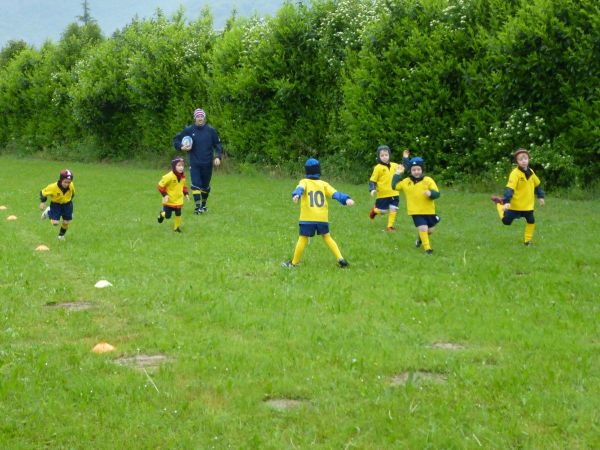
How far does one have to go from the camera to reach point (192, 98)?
119 feet

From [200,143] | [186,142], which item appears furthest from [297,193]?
[200,143]

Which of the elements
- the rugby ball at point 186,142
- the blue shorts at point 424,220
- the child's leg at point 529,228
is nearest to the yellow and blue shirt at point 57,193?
the rugby ball at point 186,142

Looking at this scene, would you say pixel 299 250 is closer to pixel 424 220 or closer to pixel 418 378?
pixel 424 220

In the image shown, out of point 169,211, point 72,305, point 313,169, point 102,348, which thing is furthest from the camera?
point 169,211

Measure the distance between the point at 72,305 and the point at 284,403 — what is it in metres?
4.46

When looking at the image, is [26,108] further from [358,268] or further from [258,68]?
[358,268]

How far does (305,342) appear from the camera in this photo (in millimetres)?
8211

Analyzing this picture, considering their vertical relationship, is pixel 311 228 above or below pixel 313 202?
below

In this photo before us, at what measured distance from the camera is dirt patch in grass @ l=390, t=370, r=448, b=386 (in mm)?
6992

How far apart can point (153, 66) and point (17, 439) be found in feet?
108

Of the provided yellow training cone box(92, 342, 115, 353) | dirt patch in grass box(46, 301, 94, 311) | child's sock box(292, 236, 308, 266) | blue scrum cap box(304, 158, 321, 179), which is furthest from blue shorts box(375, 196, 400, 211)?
yellow training cone box(92, 342, 115, 353)

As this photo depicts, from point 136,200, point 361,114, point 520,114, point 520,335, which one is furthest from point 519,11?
point 520,335

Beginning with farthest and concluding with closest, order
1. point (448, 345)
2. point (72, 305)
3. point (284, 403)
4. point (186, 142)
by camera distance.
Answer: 1. point (186, 142)
2. point (72, 305)
3. point (448, 345)
4. point (284, 403)

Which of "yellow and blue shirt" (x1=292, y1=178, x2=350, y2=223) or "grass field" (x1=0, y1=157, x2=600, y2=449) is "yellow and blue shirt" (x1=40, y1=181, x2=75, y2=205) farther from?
"yellow and blue shirt" (x1=292, y1=178, x2=350, y2=223)
